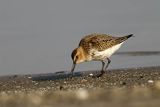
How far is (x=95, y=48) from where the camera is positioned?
701 inches

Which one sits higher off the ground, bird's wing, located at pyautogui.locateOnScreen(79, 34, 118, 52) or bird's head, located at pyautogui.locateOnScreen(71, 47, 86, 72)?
bird's wing, located at pyautogui.locateOnScreen(79, 34, 118, 52)

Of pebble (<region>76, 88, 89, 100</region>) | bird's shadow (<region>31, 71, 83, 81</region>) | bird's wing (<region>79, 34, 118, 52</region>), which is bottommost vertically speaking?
pebble (<region>76, 88, 89, 100</region>)

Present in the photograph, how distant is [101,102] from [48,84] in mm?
7335

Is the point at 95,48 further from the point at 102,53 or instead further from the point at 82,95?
the point at 82,95

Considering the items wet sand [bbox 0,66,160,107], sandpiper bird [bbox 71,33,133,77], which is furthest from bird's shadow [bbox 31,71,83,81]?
sandpiper bird [bbox 71,33,133,77]

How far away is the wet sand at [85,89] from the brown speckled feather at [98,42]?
30.4 inches

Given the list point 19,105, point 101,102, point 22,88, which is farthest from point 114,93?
point 22,88

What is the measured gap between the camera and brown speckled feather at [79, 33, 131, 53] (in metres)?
17.7

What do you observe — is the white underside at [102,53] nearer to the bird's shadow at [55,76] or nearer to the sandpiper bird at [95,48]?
the sandpiper bird at [95,48]

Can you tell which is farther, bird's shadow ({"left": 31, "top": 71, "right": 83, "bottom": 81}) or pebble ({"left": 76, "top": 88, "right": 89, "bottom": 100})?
bird's shadow ({"left": 31, "top": 71, "right": 83, "bottom": 81})

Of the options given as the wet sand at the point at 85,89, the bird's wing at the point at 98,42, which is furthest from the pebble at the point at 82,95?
the bird's wing at the point at 98,42

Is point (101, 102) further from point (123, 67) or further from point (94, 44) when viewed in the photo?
point (123, 67)

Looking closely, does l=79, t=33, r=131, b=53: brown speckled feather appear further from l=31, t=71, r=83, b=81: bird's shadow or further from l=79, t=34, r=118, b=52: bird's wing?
l=31, t=71, r=83, b=81: bird's shadow

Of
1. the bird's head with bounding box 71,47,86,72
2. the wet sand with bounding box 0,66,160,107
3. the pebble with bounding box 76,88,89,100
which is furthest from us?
the bird's head with bounding box 71,47,86,72
